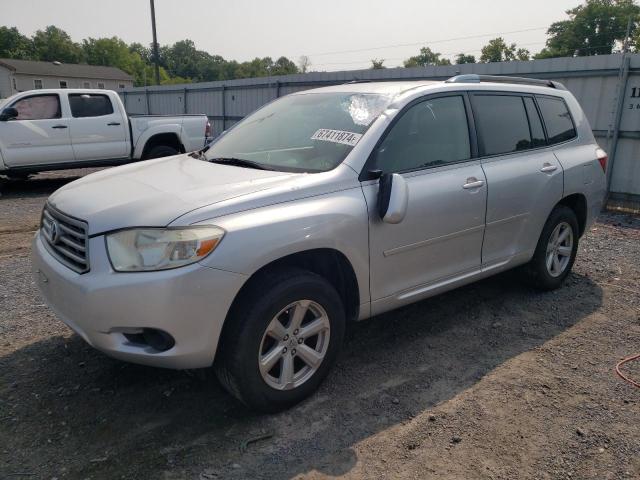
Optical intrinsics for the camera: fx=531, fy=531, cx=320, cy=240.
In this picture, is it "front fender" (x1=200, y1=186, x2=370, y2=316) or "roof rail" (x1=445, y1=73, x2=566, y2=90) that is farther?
"roof rail" (x1=445, y1=73, x2=566, y2=90)

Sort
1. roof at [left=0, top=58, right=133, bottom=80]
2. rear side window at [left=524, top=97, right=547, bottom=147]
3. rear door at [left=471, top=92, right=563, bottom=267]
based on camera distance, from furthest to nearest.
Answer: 1. roof at [left=0, top=58, right=133, bottom=80]
2. rear side window at [left=524, top=97, right=547, bottom=147]
3. rear door at [left=471, top=92, right=563, bottom=267]

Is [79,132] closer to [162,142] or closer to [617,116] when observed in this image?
[162,142]

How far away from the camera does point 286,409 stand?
297 centimetres

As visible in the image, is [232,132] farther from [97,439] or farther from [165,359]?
[97,439]

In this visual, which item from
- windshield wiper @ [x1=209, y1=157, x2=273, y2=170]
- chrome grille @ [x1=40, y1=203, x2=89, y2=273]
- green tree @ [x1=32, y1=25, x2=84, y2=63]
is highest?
green tree @ [x1=32, y1=25, x2=84, y2=63]

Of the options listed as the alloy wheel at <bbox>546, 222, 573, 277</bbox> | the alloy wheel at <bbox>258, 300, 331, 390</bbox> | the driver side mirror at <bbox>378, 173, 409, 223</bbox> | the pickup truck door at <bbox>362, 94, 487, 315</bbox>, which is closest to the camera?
the alloy wheel at <bbox>258, 300, 331, 390</bbox>

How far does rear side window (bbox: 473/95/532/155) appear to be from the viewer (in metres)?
3.99

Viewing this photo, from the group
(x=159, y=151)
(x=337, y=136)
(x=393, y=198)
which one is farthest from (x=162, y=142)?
(x=393, y=198)

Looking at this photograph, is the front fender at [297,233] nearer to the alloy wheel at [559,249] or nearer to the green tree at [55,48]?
the alloy wheel at [559,249]

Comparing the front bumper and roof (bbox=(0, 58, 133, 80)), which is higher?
roof (bbox=(0, 58, 133, 80))

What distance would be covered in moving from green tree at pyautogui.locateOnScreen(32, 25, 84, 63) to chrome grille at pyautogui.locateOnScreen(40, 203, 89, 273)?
98097mm

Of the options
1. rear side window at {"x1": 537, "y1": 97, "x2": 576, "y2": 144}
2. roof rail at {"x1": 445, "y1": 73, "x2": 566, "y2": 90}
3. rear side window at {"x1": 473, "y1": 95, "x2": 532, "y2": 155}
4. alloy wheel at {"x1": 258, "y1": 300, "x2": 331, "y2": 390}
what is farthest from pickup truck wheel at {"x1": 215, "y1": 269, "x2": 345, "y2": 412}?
rear side window at {"x1": 537, "y1": 97, "x2": 576, "y2": 144}

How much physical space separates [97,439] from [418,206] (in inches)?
88.1

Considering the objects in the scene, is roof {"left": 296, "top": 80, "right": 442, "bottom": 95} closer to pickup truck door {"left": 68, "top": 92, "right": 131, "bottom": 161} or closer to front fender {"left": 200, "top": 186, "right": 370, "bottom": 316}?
front fender {"left": 200, "top": 186, "right": 370, "bottom": 316}
